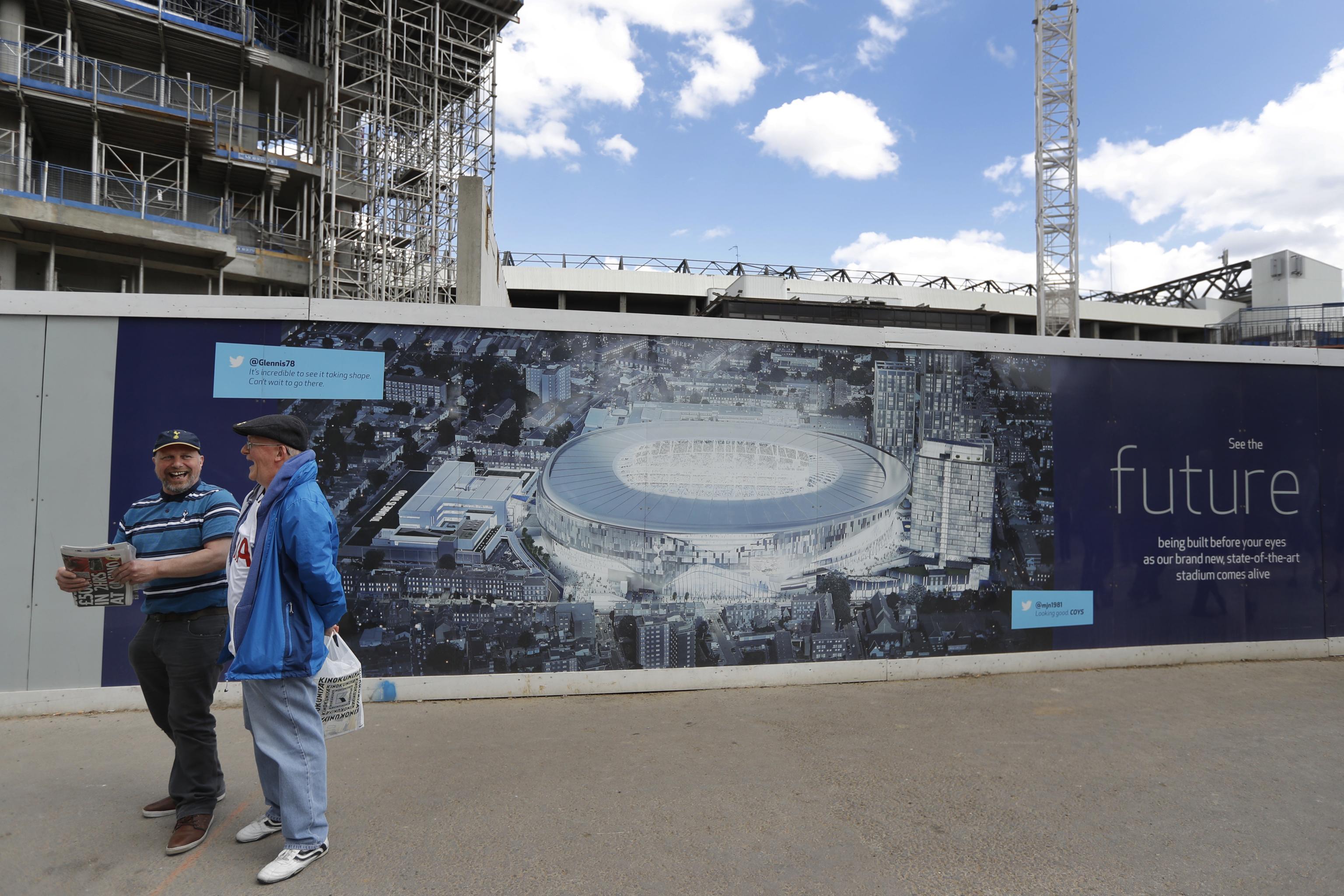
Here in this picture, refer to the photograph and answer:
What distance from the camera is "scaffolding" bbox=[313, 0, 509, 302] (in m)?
27.2

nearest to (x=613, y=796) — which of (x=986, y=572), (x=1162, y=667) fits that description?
(x=986, y=572)

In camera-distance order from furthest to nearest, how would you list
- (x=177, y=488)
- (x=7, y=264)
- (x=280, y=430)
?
1. (x=7, y=264)
2. (x=177, y=488)
3. (x=280, y=430)

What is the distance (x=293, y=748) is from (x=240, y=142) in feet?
96.8

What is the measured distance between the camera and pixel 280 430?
3039mm

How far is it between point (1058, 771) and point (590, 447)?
3556mm

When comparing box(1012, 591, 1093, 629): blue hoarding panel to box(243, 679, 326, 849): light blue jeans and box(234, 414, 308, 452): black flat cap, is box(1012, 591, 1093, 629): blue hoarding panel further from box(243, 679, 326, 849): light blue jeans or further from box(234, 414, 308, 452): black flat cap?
box(234, 414, 308, 452): black flat cap

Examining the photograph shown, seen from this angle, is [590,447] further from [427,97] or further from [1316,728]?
[427,97]

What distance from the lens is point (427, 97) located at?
30531 millimetres

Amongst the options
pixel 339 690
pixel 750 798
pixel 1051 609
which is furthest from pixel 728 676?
pixel 339 690

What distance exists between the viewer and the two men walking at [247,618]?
9.55 feet

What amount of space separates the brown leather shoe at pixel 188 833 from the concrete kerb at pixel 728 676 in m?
1.87

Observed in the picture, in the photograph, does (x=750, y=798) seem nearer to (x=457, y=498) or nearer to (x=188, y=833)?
(x=188, y=833)

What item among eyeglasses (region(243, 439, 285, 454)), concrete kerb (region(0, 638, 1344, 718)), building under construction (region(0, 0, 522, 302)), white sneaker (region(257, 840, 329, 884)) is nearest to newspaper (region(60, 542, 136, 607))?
eyeglasses (region(243, 439, 285, 454))

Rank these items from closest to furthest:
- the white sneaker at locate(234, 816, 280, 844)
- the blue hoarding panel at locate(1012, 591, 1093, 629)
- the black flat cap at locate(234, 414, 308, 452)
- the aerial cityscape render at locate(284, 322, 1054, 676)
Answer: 1. the black flat cap at locate(234, 414, 308, 452)
2. the white sneaker at locate(234, 816, 280, 844)
3. the aerial cityscape render at locate(284, 322, 1054, 676)
4. the blue hoarding panel at locate(1012, 591, 1093, 629)
